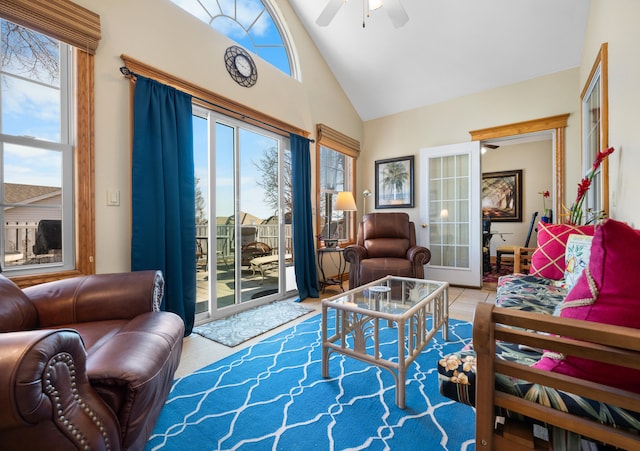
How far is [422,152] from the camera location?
4.35 m

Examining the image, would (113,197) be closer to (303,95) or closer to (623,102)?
(303,95)

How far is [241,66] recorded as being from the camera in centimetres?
296

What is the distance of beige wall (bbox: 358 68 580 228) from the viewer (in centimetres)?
338

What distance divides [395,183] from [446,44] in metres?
1.96

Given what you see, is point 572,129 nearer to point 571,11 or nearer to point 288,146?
point 571,11

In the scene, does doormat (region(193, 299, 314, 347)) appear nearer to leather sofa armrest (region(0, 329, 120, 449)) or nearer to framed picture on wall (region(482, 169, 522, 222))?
leather sofa armrest (region(0, 329, 120, 449))

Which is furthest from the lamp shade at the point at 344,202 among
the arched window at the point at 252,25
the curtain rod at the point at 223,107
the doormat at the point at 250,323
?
the arched window at the point at 252,25

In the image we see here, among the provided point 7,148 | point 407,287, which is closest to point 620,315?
point 407,287

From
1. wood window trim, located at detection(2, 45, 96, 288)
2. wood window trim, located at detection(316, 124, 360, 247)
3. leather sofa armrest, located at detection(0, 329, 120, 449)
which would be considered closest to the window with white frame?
wood window trim, located at detection(2, 45, 96, 288)

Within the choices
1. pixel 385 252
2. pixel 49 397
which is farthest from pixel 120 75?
pixel 385 252

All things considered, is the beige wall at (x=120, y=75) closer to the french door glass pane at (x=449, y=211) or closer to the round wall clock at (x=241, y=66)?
the round wall clock at (x=241, y=66)

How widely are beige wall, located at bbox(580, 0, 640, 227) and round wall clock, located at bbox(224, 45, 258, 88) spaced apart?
117 inches

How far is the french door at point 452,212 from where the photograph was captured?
3.93 metres

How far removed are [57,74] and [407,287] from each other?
2968mm
